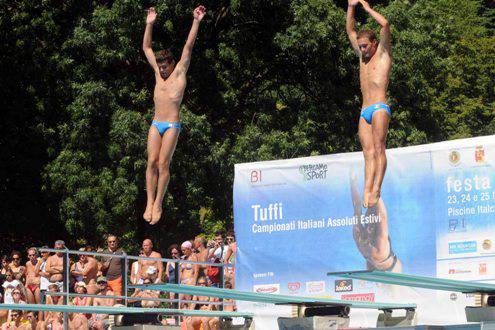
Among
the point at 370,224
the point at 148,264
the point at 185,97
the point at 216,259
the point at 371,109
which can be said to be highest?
the point at 185,97

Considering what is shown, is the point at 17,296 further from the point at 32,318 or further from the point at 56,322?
the point at 56,322

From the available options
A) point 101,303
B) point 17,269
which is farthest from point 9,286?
point 101,303

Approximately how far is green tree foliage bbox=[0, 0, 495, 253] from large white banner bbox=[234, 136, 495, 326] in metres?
5.76

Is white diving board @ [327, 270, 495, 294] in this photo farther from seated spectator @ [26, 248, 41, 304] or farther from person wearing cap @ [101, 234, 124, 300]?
seated spectator @ [26, 248, 41, 304]

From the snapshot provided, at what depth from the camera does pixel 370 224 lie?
1903 centimetres

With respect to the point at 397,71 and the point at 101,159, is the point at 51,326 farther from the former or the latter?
the point at 397,71

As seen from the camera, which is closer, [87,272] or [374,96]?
[374,96]

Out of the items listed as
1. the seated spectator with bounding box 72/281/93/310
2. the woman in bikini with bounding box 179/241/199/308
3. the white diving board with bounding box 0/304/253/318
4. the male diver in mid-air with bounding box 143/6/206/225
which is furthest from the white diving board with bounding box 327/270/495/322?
the seated spectator with bounding box 72/281/93/310

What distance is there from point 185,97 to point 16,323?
8.37 metres

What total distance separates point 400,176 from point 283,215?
246 cm

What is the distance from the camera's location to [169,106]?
15.0 meters

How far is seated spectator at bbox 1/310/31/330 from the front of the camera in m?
21.4

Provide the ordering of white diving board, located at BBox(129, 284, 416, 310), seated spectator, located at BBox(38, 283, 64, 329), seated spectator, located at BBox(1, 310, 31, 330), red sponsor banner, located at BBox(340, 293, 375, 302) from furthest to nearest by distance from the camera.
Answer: seated spectator, located at BBox(1, 310, 31, 330) < seated spectator, located at BBox(38, 283, 64, 329) < red sponsor banner, located at BBox(340, 293, 375, 302) < white diving board, located at BBox(129, 284, 416, 310)

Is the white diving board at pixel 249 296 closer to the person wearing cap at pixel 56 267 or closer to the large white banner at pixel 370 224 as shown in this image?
the large white banner at pixel 370 224
